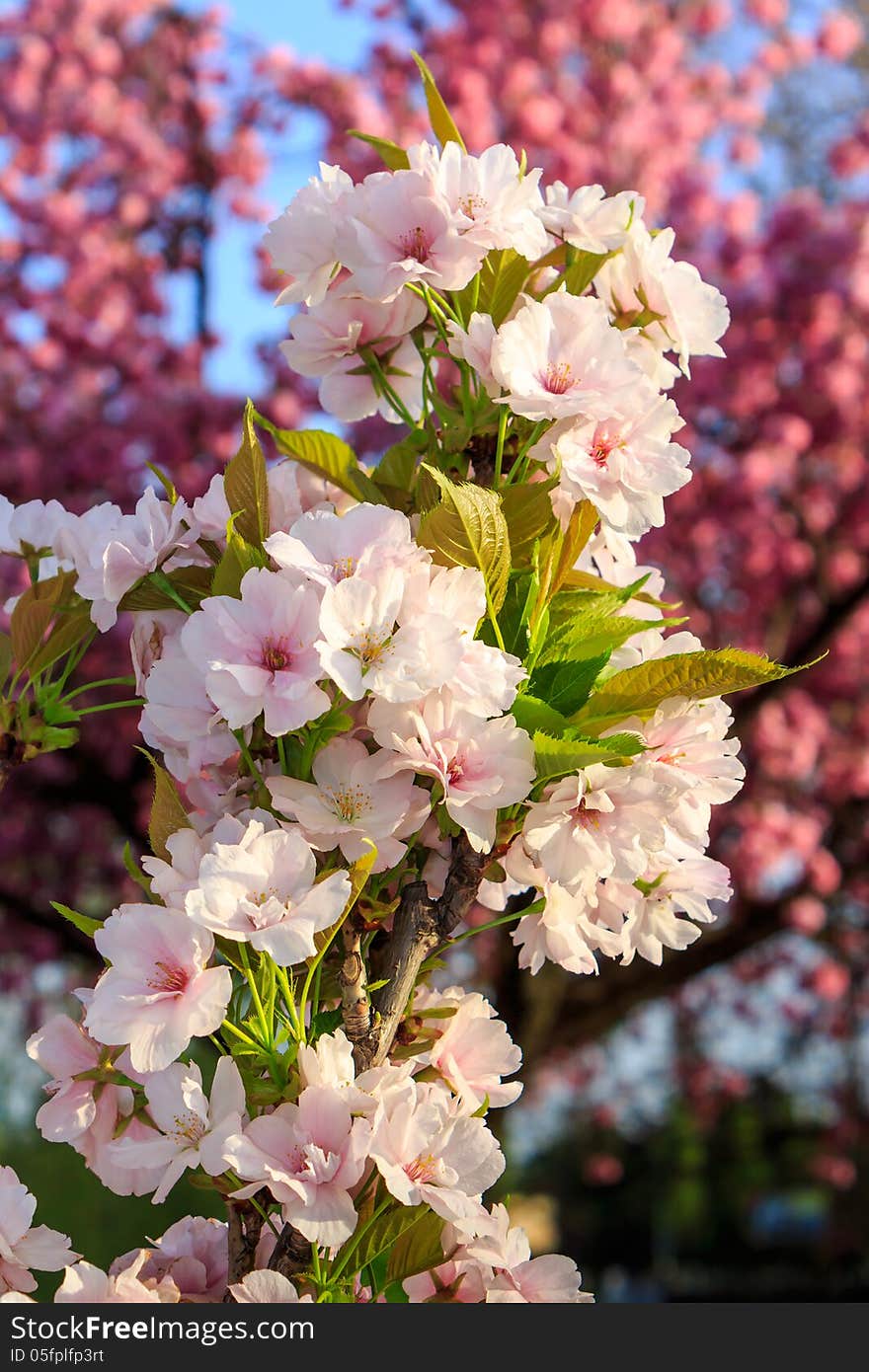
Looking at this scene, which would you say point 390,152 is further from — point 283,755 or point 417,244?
point 283,755

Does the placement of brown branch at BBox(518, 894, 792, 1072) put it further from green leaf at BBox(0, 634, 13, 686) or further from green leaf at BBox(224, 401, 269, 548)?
green leaf at BBox(224, 401, 269, 548)

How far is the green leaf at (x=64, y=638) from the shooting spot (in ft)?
3.59

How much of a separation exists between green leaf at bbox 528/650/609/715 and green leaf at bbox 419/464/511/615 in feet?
0.24

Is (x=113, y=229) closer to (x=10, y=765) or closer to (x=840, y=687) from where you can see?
(x=840, y=687)

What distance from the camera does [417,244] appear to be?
1002 millimetres

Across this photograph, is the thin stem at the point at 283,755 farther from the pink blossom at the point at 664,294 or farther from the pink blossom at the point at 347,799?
the pink blossom at the point at 664,294

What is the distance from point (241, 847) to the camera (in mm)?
844

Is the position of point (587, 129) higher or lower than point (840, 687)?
higher

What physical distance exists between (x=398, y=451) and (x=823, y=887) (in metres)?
4.50

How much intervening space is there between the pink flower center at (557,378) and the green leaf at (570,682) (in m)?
0.20

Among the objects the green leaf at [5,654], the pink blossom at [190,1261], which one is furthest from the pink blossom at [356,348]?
the pink blossom at [190,1261]

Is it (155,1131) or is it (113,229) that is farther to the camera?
(113,229)

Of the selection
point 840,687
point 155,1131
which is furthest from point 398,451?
point 840,687

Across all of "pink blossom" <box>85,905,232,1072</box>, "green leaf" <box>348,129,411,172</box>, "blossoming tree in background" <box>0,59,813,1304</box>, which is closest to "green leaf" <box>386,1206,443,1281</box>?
"blossoming tree in background" <box>0,59,813,1304</box>
